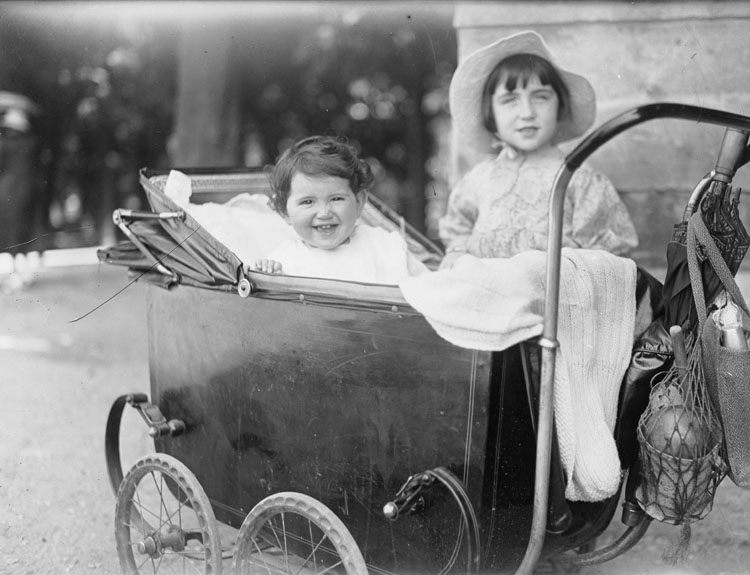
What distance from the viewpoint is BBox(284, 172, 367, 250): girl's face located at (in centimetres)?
272

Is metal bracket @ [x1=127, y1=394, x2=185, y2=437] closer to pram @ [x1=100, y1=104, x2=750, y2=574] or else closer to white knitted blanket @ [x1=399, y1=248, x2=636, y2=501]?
pram @ [x1=100, y1=104, x2=750, y2=574]

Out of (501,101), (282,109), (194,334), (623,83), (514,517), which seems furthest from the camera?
(282,109)

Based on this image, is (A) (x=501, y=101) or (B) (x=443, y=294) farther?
(A) (x=501, y=101)

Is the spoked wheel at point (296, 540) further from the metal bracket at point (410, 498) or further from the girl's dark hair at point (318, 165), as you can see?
the girl's dark hair at point (318, 165)

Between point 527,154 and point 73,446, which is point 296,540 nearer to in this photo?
point 527,154

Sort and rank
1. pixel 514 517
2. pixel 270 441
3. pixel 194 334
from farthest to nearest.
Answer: pixel 194 334
pixel 270 441
pixel 514 517

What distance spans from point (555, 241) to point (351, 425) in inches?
30.7

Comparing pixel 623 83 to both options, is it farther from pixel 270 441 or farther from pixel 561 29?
pixel 270 441

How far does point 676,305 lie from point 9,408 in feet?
13.3

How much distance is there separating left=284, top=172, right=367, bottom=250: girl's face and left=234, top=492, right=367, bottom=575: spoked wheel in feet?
2.97

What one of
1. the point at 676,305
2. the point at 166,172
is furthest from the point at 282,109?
the point at 676,305

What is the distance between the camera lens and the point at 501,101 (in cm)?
313

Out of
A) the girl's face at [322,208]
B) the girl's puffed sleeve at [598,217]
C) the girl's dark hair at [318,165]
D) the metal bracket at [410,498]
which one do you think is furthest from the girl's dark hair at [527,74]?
the metal bracket at [410,498]

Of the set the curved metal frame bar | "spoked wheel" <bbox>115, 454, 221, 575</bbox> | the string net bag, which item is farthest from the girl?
"spoked wheel" <bbox>115, 454, 221, 575</bbox>
